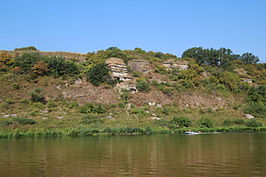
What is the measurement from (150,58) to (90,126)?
111 feet

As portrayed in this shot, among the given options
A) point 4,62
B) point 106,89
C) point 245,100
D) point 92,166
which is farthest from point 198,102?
point 92,166

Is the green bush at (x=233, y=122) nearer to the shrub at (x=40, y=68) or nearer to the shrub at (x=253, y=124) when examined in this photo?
the shrub at (x=253, y=124)

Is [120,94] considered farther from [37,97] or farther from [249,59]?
[249,59]

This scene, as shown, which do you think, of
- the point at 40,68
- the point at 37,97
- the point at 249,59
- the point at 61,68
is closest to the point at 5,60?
the point at 40,68

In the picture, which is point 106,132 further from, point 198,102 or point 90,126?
point 198,102

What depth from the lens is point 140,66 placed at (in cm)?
6212

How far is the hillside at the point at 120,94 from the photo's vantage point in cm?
4025

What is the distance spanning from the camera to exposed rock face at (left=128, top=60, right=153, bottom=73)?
202ft

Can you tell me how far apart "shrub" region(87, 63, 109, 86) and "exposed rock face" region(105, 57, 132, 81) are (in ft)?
5.45

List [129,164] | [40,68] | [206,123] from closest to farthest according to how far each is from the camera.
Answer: [129,164] < [206,123] < [40,68]

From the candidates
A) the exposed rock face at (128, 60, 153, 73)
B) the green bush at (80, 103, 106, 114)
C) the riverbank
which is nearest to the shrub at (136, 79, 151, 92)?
the exposed rock face at (128, 60, 153, 73)

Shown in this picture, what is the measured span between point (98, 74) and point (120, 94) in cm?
602

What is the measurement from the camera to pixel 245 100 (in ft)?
195

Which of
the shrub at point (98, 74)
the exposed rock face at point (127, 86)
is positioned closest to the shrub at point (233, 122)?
the exposed rock face at point (127, 86)
